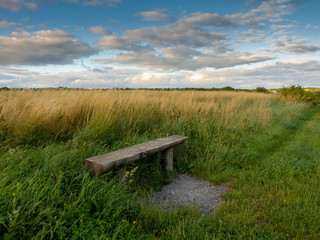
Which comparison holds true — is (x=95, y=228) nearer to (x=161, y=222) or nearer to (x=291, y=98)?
(x=161, y=222)

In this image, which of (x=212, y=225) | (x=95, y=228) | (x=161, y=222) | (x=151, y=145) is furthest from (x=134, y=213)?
(x=151, y=145)

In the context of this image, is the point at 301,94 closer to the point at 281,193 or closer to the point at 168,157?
the point at 281,193

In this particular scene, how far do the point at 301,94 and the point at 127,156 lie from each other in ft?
62.7

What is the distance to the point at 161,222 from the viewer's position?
103 inches

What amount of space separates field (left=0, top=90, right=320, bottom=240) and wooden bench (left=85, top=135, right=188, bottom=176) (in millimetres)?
150

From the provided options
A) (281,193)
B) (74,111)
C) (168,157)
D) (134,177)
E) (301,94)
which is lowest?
(281,193)

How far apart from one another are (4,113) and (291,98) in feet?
66.6

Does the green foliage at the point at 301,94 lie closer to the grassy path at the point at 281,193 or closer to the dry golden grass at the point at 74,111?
the dry golden grass at the point at 74,111

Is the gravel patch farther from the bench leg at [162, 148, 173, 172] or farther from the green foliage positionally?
the green foliage

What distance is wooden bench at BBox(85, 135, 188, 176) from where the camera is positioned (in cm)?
292

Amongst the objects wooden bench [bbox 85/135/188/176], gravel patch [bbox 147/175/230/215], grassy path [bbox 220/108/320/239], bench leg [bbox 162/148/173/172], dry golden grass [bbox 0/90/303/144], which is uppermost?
dry golden grass [bbox 0/90/303/144]

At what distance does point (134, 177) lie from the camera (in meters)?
3.71

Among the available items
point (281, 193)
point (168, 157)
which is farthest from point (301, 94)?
point (168, 157)

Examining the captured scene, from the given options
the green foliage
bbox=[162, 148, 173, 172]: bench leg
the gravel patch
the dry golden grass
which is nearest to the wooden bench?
bbox=[162, 148, 173, 172]: bench leg
